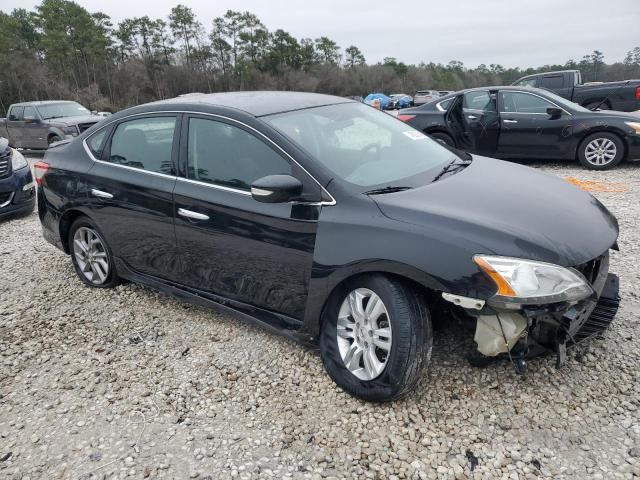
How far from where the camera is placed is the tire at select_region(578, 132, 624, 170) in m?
7.65

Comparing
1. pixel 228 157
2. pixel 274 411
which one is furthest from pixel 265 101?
pixel 274 411

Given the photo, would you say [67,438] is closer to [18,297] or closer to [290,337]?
[290,337]

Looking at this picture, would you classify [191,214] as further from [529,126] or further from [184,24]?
[184,24]

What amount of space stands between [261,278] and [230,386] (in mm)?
649

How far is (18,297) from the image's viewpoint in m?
4.21

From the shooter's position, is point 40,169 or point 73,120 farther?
point 73,120

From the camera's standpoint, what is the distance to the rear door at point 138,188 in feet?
11.0

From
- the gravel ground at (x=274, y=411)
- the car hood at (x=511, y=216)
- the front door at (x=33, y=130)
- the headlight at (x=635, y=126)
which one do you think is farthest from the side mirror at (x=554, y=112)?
the front door at (x=33, y=130)

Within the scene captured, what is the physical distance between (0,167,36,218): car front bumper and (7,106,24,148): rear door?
819 centimetres

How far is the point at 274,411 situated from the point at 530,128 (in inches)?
281

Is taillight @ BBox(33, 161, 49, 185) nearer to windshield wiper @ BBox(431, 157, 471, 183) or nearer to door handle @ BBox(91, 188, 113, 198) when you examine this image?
door handle @ BBox(91, 188, 113, 198)

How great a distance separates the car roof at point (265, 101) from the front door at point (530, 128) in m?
5.39

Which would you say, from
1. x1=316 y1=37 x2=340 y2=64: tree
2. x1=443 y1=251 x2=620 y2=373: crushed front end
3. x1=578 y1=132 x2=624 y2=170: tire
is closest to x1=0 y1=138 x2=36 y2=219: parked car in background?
x1=443 y1=251 x2=620 y2=373: crushed front end

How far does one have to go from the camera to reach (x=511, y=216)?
2.49 meters
